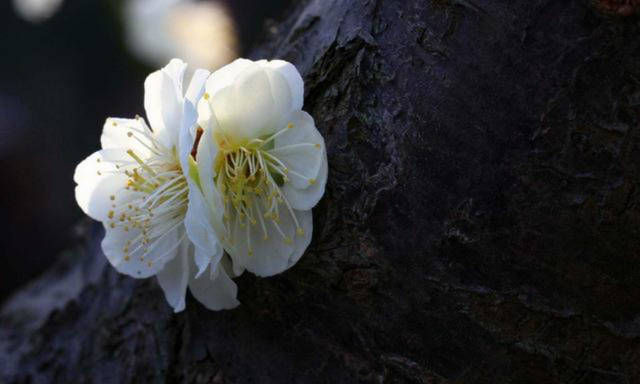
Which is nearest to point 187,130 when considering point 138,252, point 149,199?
point 149,199

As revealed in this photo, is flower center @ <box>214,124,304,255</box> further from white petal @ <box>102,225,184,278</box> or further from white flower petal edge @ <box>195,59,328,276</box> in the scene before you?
white petal @ <box>102,225,184,278</box>

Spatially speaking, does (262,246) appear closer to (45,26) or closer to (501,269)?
(501,269)

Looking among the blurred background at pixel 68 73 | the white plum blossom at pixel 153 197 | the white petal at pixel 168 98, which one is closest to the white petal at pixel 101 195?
the white plum blossom at pixel 153 197

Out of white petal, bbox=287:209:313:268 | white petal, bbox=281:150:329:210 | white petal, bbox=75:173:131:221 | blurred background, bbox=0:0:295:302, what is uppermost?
white petal, bbox=281:150:329:210

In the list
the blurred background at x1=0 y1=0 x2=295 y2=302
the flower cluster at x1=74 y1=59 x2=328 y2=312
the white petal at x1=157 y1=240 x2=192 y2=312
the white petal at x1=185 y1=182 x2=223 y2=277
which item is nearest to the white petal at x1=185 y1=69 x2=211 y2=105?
the flower cluster at x1=74 y1=59 x2=328 y2=312

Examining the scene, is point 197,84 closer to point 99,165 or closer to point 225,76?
point 225,76

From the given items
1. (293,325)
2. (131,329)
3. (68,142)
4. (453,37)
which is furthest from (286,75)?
(68,142)

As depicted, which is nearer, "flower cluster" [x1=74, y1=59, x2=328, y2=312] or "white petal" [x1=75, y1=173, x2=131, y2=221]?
"flower cluster" [x1=74, y1=59, x2=328, y2=312]
